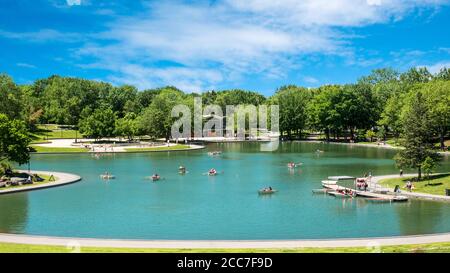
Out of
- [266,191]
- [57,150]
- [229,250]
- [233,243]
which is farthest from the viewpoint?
[57,150]

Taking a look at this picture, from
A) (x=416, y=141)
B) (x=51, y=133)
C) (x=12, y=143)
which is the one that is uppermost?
(x=51, y=133)

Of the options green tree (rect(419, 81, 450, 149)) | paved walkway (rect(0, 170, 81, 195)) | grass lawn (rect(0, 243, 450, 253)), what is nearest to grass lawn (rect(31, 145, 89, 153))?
paved walkway (rect(0, 170, 81, 195))

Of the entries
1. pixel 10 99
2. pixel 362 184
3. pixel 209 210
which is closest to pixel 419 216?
Answer: pixel 362 184

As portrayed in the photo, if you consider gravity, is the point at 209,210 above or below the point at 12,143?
below

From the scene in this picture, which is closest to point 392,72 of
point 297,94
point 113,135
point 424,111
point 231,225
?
point 297,94

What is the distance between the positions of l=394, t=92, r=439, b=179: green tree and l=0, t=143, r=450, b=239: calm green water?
1144 centimetres

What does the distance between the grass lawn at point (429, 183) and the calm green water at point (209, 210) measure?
5.13 metres

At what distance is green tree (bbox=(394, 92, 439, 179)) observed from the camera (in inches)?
2351

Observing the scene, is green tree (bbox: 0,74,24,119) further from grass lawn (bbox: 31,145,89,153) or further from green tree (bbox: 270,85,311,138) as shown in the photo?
green tree (bbox: 270,85,311,138)

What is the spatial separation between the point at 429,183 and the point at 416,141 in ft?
18.8

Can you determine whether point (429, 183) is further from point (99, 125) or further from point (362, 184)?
point (99, 125)

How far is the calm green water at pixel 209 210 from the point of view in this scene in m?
37.6

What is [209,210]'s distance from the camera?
46156 millimetres

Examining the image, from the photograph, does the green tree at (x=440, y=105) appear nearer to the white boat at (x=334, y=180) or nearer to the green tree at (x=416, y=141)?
the green tree at (x=416, y=141)
